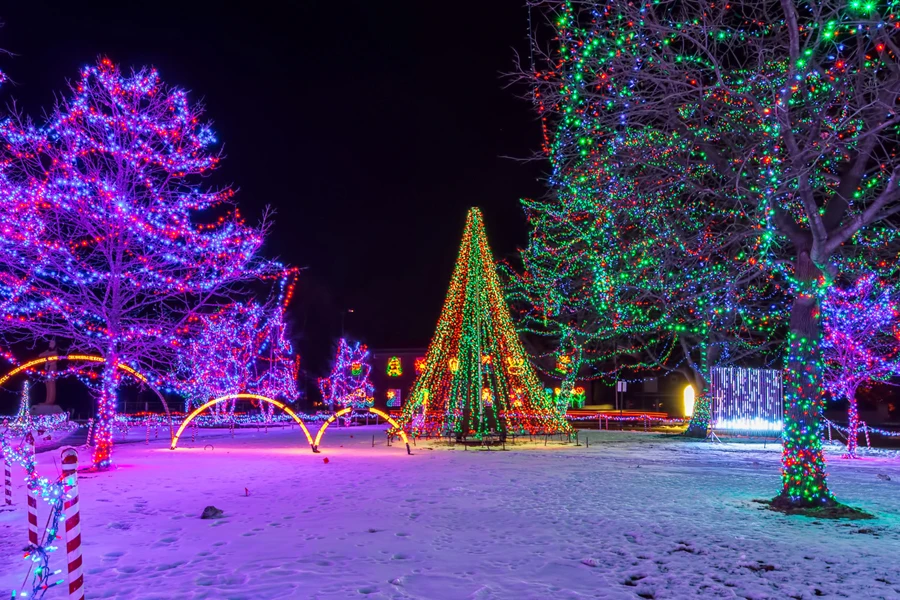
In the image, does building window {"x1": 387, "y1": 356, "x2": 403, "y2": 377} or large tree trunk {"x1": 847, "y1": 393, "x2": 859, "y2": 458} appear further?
building window {"x1": 387, "y1": 356, "x2": 403, "y2": 377}

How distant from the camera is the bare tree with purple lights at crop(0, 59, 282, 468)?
14.5 meters

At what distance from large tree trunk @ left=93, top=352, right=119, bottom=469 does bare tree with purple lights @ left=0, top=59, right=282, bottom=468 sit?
23mm

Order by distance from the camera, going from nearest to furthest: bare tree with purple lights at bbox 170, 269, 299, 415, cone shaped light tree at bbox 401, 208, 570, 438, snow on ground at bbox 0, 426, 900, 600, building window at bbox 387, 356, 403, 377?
1. snow on ground at bbox 0, 426, 900, 600
2. cone shaped light tree at bbox 401, 208, 570, 438
3. bare tree with purple lights at bbox 170, 269, 299, 415
4. building window at bbox 387, 356, 403, 377

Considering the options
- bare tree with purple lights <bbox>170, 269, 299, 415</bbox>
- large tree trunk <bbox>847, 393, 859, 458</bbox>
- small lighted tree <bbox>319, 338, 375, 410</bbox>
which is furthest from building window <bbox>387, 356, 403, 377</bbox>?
large tree trunk <bbox>847, 393, 859, 458</bbox>

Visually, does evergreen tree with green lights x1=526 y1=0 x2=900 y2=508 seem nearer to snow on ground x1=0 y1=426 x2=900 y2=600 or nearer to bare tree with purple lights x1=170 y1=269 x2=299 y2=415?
snow on ground x1=0 y1=426 x2=900 y2=600

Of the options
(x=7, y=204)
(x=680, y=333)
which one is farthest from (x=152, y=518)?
(x=680, y=333)

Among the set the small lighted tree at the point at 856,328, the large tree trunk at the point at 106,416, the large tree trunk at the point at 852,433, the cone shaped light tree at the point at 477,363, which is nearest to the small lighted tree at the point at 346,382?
the cone shaped light tree at the point at 477,363

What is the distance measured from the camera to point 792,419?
427 inches

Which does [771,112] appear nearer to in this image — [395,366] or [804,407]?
[804,407]

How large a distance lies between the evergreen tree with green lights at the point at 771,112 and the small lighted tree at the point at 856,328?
34.2ft

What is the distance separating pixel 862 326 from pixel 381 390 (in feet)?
150

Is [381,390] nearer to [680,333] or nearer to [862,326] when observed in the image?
[680,333]

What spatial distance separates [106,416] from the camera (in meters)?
15.9

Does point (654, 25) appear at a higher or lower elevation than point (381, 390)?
higher
